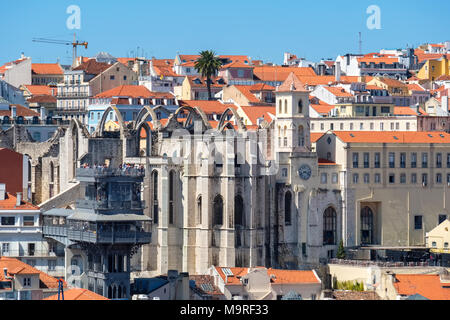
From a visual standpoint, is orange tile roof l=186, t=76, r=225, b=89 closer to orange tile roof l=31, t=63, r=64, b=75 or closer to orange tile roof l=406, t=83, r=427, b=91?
orange tile roof l=406, t=83, r=427, b=91

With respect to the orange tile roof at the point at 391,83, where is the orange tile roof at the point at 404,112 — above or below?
below

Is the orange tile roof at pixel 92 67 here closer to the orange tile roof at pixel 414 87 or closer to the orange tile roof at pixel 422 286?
the orange tile roof at pixel 414 87

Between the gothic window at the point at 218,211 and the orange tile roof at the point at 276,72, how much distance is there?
59.2 metres

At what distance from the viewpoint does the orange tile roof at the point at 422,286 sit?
79.9m

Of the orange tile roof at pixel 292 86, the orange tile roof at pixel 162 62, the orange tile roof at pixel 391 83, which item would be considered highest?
the orange tile roof at pixel 162 62

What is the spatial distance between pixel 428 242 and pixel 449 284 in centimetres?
2003

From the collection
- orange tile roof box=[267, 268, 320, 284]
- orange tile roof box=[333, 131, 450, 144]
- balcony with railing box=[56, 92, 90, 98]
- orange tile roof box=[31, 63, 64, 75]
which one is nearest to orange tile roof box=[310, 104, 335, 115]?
orange tile roof box=[333, 131, 450, 144]

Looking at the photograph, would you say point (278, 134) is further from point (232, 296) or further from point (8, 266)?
point (8, 266)

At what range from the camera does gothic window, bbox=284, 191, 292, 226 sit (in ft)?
321

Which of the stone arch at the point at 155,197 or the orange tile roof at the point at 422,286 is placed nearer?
the orange tile roof at the point at 422,286

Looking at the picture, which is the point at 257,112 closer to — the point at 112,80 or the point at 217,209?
the point at 112,80

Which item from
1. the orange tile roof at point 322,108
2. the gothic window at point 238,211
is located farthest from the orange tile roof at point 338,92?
the gothic window at point 238,211

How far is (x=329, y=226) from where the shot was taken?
330 feet
